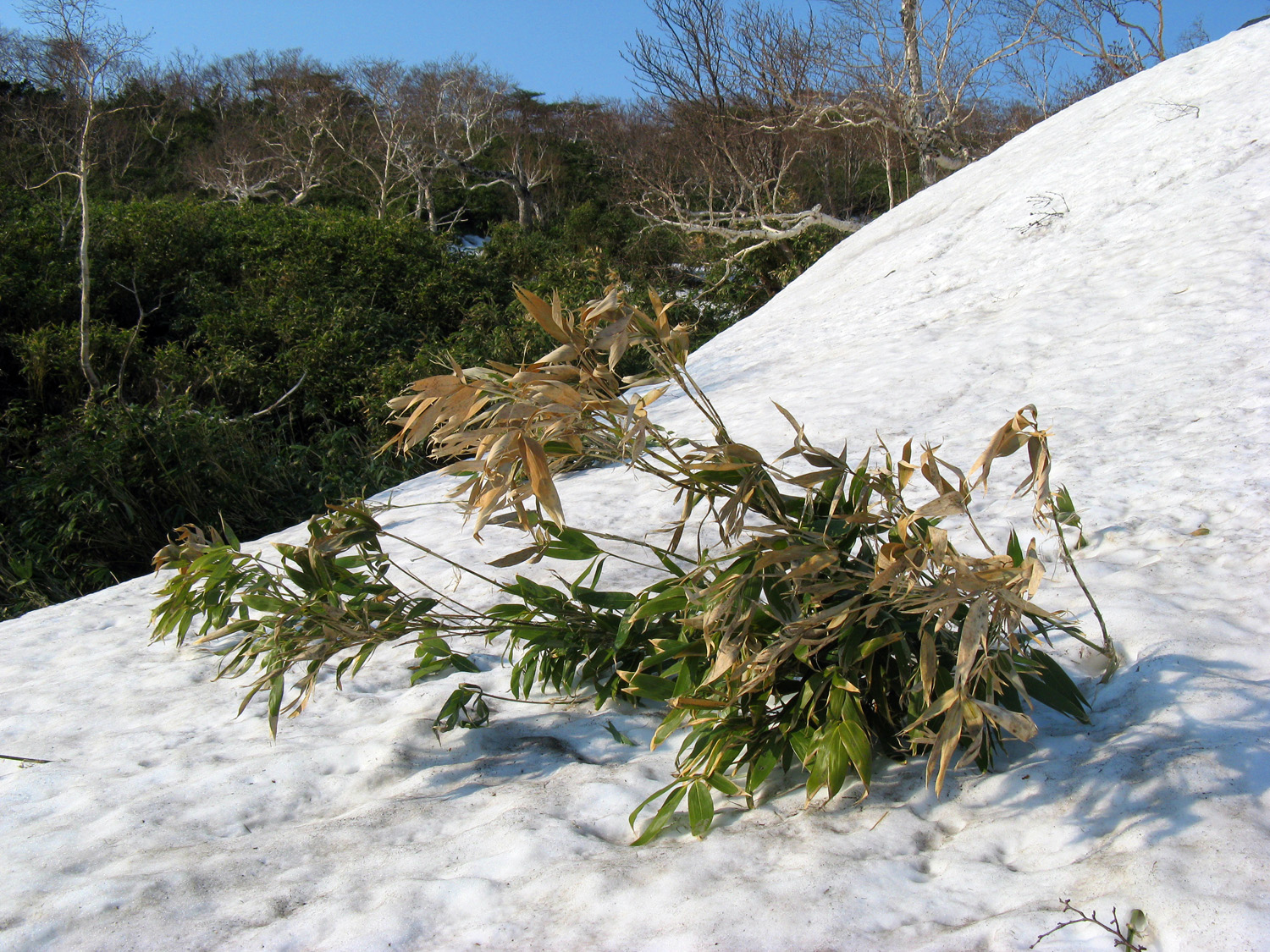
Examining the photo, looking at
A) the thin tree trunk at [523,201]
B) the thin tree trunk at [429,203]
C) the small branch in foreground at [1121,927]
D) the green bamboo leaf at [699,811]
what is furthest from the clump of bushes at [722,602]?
the thin tree trunk at [429,203]

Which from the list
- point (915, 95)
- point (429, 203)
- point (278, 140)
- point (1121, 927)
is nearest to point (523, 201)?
point (429, 203)

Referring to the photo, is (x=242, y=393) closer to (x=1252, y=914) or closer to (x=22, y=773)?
(x=22, y=773)

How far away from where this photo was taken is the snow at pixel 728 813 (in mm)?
1404

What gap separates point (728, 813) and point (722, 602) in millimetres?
480

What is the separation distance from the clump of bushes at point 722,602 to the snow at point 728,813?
0.42 ft

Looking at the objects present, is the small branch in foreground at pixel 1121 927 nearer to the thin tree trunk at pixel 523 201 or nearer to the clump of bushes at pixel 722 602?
the clump of bushes at pixel 722 602

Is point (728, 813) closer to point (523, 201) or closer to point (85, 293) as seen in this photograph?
point (85, 293)

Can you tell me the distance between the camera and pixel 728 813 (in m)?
1.78

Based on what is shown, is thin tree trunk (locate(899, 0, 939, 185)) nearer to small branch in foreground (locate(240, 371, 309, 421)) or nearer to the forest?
the forest

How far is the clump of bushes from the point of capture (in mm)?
1459

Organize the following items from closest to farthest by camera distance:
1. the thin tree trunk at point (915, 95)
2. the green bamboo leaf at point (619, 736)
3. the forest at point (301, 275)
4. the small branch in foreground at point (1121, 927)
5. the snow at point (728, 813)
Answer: the small branch in foreground at point (1121, 927) < the snow at point (728, 813) < the green bamboo leaf at point (619, 736) < the forest at point (301, 275) < the thin tree trunk at point (915, 95)

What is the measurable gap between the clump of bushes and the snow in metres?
0.13

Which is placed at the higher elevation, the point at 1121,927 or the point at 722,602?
the point at 722,602

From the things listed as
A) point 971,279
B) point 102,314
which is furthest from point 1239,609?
point 102,314
